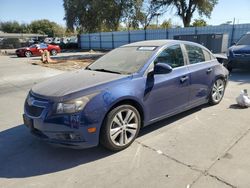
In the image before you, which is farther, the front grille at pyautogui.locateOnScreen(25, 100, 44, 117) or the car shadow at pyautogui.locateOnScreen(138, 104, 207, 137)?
the car shadow at pyautogui.locateOnScreen(138, 104, 207, 137)

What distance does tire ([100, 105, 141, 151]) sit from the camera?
332 centimetres

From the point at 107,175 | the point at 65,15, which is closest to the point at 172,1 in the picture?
the point at 65,15

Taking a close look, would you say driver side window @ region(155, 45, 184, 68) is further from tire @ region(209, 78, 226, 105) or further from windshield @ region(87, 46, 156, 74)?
tire @ region(209, 78, 226, 105)

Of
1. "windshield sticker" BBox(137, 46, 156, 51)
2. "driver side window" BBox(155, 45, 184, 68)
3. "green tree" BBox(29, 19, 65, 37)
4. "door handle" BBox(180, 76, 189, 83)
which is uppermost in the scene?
"green tree" BBox(29, 19, 65, 37)

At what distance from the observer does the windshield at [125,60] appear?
3.93 m

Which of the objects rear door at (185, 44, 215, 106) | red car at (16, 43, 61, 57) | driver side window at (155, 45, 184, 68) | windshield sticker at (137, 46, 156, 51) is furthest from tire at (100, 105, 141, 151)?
red car at (16, 43, 61, 57)

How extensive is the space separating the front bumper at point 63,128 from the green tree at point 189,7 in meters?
30.9

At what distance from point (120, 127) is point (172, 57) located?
65.6 inches

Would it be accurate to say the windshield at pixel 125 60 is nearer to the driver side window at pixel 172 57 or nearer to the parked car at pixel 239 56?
the driver side window at pixel 172 57

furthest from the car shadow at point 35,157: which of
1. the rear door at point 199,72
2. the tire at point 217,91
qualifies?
the tire at point 217,91

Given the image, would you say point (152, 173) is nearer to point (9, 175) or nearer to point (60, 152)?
point (60, 152)

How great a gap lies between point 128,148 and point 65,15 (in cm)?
Result: 3695

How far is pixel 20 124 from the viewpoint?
484cm

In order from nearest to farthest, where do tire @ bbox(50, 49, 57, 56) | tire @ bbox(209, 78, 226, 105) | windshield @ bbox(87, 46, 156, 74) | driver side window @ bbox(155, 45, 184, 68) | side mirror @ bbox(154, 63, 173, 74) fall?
side mirror @ bbox(154, 63, 173, 74), windshield @ bbox(87, 46, 156, 74), driver side window @ bbox(155, 45, 184, 68), tire @ bbox(209, 78, 226, 105), tire @ bbox(50, 49, 57, 56)
